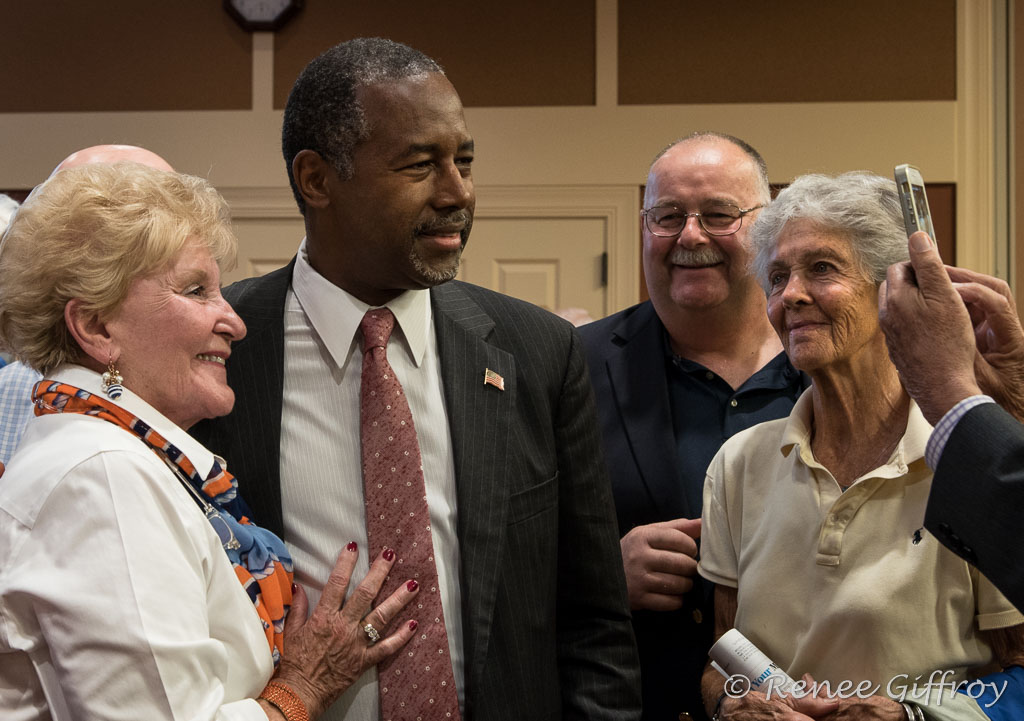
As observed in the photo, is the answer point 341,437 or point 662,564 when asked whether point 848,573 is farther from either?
point 341,437

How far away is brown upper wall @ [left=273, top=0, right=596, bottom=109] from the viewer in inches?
195

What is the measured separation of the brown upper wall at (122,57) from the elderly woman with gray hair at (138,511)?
3906mm

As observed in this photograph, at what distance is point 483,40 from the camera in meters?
5.00

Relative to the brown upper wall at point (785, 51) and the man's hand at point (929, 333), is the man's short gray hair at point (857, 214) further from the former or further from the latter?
the brown upper wall at point (785, 51)

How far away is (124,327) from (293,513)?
39 cm

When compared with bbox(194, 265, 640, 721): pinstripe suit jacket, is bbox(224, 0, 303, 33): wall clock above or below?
above

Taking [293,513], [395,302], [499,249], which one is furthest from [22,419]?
[499,249]

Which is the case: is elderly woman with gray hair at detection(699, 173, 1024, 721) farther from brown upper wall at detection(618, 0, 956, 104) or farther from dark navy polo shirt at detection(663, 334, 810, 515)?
brown upper wall at detection(618, 0, 956, 104)

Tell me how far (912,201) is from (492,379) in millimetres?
680

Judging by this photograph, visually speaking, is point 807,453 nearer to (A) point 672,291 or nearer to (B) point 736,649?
(B) point 736,649

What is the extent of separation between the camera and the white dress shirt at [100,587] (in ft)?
3.71

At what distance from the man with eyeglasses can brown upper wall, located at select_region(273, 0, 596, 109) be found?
268 centimetres

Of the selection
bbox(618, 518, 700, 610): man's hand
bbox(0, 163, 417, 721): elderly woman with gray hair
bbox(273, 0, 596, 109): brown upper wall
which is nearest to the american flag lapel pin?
bbox(0, 163, 417, 721): elderly woman with gray hair

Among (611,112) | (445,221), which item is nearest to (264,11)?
(611,112)
